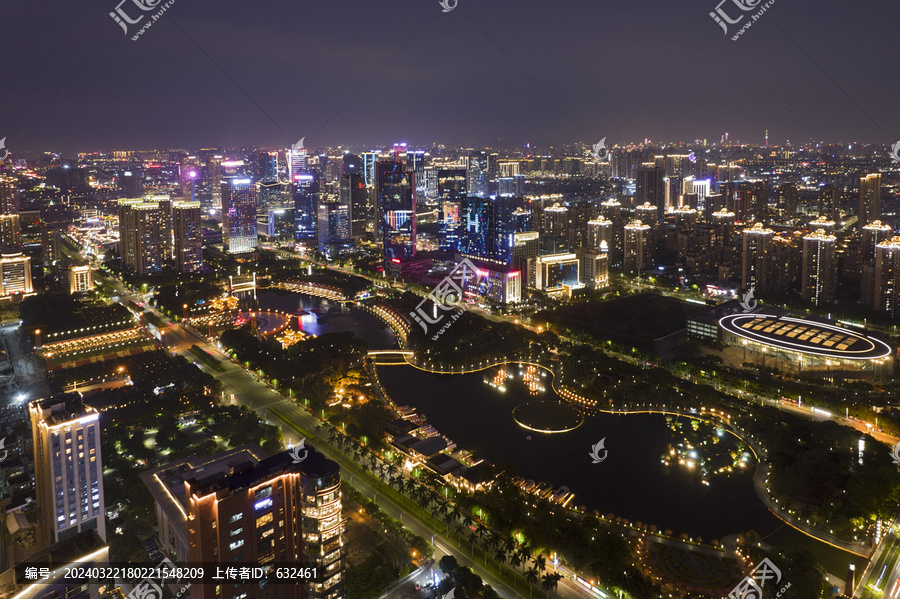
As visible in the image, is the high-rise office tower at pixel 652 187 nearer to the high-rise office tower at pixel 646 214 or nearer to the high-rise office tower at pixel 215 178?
the high-rise office tower at pixel 646 214

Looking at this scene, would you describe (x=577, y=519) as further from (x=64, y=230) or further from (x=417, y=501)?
(x=64, y=230)

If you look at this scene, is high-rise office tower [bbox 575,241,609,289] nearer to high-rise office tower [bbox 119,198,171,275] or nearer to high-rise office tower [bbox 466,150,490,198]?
high-rise office tower [bbox 119,198,171,275]

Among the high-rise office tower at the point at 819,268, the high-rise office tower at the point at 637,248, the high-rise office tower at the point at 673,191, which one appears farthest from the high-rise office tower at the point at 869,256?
the high-rise office tower at the point at 673,191

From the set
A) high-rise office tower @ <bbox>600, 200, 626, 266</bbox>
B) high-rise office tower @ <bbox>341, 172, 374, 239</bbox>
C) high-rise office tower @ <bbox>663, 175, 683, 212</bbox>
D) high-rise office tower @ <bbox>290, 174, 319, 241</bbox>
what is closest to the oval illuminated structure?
high-rise office tower @ <bbox>600, 200, 626, 266</bbox>

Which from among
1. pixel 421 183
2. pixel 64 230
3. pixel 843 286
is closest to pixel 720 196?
pixel 843 286

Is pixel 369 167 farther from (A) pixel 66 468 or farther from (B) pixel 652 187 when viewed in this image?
(A) pixel 66 468

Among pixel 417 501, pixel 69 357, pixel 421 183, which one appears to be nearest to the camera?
pixel 417 501

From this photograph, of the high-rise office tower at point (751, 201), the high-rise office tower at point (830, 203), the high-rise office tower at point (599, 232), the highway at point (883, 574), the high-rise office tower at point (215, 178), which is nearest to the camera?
the highway at point (883, 574)
